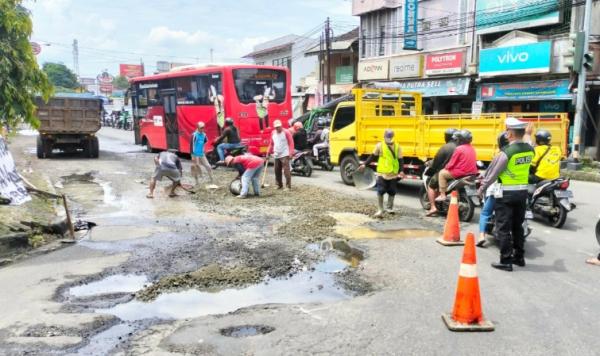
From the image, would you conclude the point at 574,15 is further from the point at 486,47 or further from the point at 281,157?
the point at 281,157

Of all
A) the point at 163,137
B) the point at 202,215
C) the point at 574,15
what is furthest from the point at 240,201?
the point at 574,15

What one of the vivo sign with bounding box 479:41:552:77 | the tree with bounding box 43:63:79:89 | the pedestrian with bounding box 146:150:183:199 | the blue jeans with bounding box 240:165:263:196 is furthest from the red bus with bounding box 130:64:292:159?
the tree with bounding box 43:63:79:89

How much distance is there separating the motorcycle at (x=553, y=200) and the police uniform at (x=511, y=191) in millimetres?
2678

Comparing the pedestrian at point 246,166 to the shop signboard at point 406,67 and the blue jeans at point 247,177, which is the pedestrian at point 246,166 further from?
the shop signboard at point 406,67

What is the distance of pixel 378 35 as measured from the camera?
94.0 ft

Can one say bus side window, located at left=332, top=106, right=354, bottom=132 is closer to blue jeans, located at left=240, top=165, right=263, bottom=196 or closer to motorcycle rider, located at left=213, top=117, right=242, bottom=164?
motorcycle rider, located at left=213, top=117, right=242, bottom=164

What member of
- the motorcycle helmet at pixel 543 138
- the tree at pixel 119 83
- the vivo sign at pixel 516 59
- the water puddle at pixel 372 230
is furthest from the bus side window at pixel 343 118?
the tree at pixel 119 83

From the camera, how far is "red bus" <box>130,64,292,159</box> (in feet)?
55.0

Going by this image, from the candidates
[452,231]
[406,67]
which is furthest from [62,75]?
[452,231]

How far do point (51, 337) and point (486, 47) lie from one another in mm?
21597

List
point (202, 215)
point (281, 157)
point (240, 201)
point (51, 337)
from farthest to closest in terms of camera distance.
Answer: point (281, 157) < point (240, 201) < point (202, 215) < point (51, 337)

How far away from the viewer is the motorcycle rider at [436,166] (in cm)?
887

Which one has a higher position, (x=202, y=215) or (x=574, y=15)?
(x=574, y=15)

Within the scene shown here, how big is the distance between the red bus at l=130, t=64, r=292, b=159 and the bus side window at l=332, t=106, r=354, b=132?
14.3 ft
